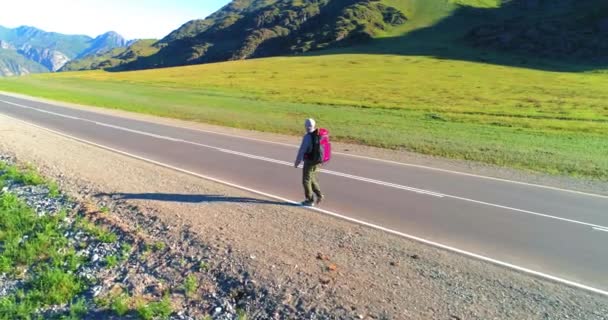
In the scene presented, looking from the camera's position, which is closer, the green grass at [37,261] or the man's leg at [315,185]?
→ the green grass at [37,261]

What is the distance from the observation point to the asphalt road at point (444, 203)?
8.16 m

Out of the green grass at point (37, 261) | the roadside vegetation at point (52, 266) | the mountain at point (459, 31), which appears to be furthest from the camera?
the mountain at point (459, 31)

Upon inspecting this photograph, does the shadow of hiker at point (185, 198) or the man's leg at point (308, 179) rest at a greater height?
the man's leg at point (308, 179)

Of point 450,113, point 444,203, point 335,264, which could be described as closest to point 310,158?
point 335,264

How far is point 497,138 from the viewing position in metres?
23.0

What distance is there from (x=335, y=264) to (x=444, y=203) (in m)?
4.81

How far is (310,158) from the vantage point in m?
10.3

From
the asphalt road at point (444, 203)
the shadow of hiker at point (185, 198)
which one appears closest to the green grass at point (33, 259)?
the shadow of hiker at point (185, 198)

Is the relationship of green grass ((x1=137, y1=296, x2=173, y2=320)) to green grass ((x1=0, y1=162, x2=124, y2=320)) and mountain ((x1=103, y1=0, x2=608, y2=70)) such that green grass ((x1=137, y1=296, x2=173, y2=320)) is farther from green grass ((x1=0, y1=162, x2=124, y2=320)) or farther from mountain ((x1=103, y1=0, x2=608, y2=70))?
mountain ((x1=103, y1=0, x2=608, y2=70))

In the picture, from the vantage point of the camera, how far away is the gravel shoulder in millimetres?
6336

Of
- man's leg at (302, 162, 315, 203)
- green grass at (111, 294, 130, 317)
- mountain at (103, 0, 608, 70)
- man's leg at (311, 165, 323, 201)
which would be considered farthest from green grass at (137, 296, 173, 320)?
mountain at (103, 0, 608, 70)

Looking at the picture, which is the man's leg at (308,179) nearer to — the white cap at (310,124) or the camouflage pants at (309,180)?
the camouflage pants at (309,180)

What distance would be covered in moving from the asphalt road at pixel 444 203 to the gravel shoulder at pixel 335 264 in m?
0.69

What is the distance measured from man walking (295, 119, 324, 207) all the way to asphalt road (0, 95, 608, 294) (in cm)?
57
